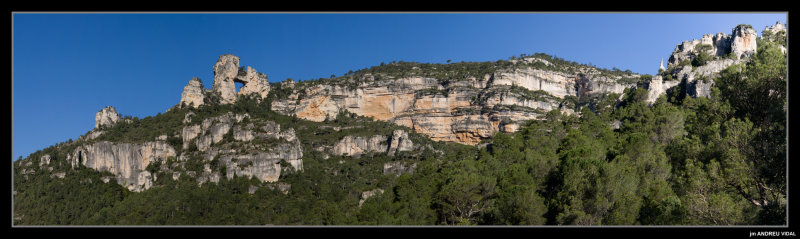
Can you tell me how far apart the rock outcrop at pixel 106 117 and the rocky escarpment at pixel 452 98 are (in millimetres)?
29295

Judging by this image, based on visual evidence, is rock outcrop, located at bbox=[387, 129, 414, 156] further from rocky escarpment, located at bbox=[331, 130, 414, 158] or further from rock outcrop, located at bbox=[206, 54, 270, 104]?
rock outcrop, located at bbox=[206, 54, 270, 104]

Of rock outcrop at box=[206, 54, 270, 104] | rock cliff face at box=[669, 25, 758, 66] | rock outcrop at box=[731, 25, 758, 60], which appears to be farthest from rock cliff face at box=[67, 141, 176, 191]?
rock outcrop at box=[731, 25, 758, 60]

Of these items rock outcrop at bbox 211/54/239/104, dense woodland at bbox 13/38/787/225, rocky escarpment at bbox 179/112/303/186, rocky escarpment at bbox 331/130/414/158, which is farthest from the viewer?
rock outcrop at bbox 211/54/239/104

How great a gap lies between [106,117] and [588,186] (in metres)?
96.1

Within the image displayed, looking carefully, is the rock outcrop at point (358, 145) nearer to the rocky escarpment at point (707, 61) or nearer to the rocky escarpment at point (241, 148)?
the rocky escarpment at point (241, 148)

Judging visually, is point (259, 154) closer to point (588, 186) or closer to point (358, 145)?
point (358, 145)

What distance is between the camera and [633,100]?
58625 mm

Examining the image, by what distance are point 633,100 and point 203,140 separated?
208 ft

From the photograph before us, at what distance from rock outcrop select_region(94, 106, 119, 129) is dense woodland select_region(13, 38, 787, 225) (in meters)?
23.1

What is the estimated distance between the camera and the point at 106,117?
313 feet

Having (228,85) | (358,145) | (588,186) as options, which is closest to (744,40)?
(358,145)

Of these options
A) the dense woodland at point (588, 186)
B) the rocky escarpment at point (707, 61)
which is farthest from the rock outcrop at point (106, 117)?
the rocky escarpment at point (707, 61)

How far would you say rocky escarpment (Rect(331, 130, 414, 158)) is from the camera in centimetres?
9026

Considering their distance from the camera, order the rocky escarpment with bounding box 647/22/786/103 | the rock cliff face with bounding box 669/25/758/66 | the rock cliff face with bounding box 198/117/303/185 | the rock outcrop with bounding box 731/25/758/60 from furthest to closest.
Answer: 1. the rock cliff face with bounding box 198/117/303/185
2. the rock cliff face with bounding box 669/25/758/66
3. the rock outcrop with bounding box 731/25/758/60
4. the rocky escarpment with bounding box 647/22/786/103
